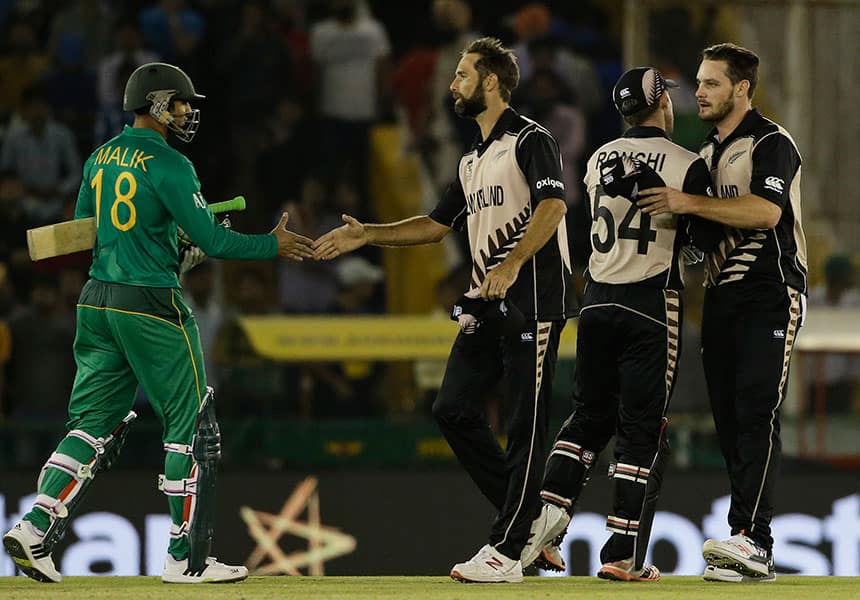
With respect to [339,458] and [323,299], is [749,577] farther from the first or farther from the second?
[323,299]

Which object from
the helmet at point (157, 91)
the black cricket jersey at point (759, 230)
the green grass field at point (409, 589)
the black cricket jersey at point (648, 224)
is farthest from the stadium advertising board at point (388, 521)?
the helmet at point (157, 91)

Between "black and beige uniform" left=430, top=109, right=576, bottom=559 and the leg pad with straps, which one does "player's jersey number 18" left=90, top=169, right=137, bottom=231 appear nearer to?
the leg pad with straps

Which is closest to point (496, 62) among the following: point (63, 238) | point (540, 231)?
point (540, 231)

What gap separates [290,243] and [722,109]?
1.93m

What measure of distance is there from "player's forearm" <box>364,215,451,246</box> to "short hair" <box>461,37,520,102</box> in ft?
2.38

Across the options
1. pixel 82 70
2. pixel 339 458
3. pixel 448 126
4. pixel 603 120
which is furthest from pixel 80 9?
pixel 339 458

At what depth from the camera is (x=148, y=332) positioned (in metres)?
6.95

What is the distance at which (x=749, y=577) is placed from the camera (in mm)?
7164

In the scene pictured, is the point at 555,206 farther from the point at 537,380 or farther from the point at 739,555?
the point at 739,555

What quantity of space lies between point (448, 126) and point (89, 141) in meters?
3.00

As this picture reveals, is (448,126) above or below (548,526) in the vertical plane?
above

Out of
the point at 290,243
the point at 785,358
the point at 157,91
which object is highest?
the point at 157,91

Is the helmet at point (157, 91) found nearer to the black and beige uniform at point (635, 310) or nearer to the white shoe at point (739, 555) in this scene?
the black and beige uniform at point (635, 310)

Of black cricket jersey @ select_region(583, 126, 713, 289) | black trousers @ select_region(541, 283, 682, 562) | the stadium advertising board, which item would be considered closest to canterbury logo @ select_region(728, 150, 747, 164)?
black cricket jersey @ select_region(583, 126, 713, 289)
